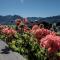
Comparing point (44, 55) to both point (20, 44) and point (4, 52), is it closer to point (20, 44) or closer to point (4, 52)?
point (4, 52)

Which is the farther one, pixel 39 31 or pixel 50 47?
pixel 39 31

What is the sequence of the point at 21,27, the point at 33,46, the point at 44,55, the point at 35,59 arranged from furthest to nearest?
the point at 21,27 → the point at 33,46 → the point at 35,59 → the point at 44,55

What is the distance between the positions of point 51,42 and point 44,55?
0.84 m

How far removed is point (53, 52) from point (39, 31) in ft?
3.56

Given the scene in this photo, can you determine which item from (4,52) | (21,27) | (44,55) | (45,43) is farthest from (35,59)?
(21,27)

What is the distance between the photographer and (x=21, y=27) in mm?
8500

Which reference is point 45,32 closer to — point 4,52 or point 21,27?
point 4,52

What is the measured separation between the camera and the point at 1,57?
4.88 meters

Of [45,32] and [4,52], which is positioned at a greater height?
[45,32]

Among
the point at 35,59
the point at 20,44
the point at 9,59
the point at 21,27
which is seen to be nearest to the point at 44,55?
the point at 35,59

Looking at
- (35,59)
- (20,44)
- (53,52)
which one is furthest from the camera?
(20,44)

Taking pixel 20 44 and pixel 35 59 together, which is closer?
pixel 35 59

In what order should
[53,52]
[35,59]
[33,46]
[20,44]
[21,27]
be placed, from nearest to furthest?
[53,52]
[35,59]
[33,46]
[20,44]
[21,27]

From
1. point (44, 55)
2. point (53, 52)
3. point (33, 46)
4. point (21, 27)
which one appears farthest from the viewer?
point (21, 27)
